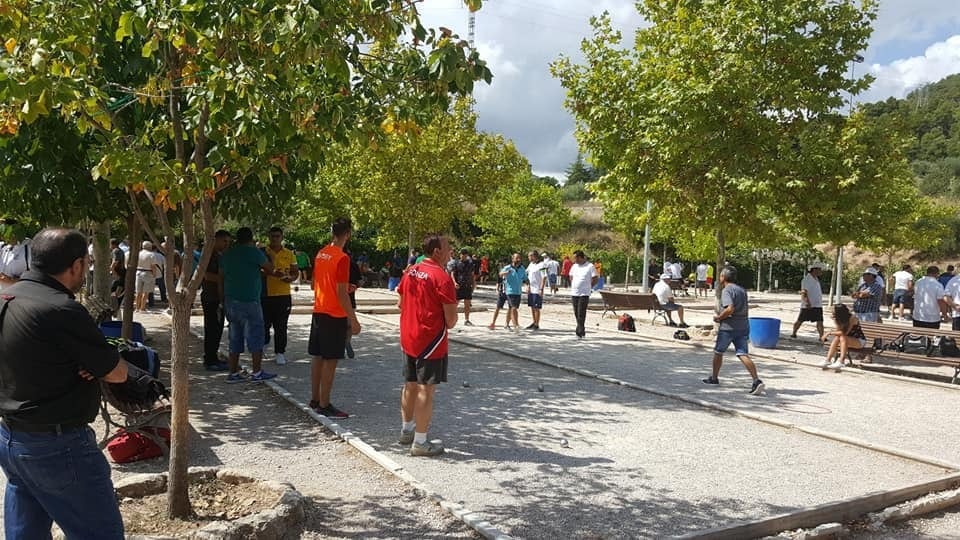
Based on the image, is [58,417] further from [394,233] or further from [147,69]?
[394,233]

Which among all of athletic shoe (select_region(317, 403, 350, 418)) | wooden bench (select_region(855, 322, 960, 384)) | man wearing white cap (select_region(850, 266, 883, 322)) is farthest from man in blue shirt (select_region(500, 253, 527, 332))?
athletic shoe (select_region(317, 403, 350, 418))

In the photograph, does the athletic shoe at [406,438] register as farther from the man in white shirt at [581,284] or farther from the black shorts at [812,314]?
the black shorts at [812,314]

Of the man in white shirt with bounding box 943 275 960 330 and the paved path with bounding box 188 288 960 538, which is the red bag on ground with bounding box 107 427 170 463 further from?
the man in white shirt with bounding box 943 275 960 330

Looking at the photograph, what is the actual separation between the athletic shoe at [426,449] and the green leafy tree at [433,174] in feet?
61.3

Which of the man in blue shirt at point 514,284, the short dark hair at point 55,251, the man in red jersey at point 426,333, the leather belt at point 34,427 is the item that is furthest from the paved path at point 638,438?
the man in blue shirt at point 514,284

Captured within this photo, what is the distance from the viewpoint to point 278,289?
10.0 metres

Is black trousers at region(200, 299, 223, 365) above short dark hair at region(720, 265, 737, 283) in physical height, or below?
below

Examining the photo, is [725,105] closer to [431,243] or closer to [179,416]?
[431,243]

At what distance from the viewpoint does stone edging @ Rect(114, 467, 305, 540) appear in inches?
156

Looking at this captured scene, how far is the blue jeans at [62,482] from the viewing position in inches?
114

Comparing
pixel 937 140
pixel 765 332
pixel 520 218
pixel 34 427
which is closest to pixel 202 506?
pixel 34 427

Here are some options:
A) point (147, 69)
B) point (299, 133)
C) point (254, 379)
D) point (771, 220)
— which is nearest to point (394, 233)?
point (771, 220)

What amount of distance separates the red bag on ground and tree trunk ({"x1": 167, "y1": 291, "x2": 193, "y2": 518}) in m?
1.39

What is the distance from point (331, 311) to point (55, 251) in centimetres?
404
